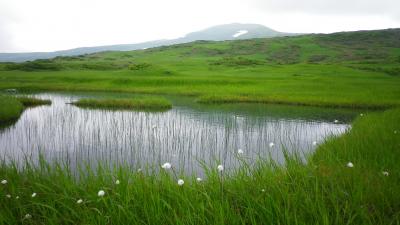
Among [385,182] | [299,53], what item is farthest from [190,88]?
[299,53]

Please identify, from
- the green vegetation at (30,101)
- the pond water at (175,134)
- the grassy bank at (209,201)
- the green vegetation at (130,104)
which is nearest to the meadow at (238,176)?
the grassy bank at (209,201)

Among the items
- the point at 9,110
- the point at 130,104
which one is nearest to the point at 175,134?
the point at 130,104

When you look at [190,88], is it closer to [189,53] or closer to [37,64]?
[37,64]

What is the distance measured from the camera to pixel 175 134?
17531 mm

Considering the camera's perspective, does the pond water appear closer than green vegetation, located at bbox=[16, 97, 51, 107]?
Yes

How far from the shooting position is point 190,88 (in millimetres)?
42688

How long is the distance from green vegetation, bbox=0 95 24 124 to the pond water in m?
0.79

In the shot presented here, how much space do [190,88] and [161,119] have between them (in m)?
20.2

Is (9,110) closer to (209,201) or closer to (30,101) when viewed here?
(30,101)

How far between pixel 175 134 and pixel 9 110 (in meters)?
12.8

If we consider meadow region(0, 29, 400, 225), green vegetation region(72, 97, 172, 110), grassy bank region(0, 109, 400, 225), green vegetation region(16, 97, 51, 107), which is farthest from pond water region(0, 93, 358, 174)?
green vegetation region(16, 97, 51, 107)

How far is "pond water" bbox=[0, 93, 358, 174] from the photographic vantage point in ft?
42.9

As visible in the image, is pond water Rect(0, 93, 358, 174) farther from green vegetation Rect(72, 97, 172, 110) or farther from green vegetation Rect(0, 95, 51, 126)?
green vegetation Rect(72, 97, 172, 110)

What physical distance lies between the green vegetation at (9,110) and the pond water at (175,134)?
30.9 inches
